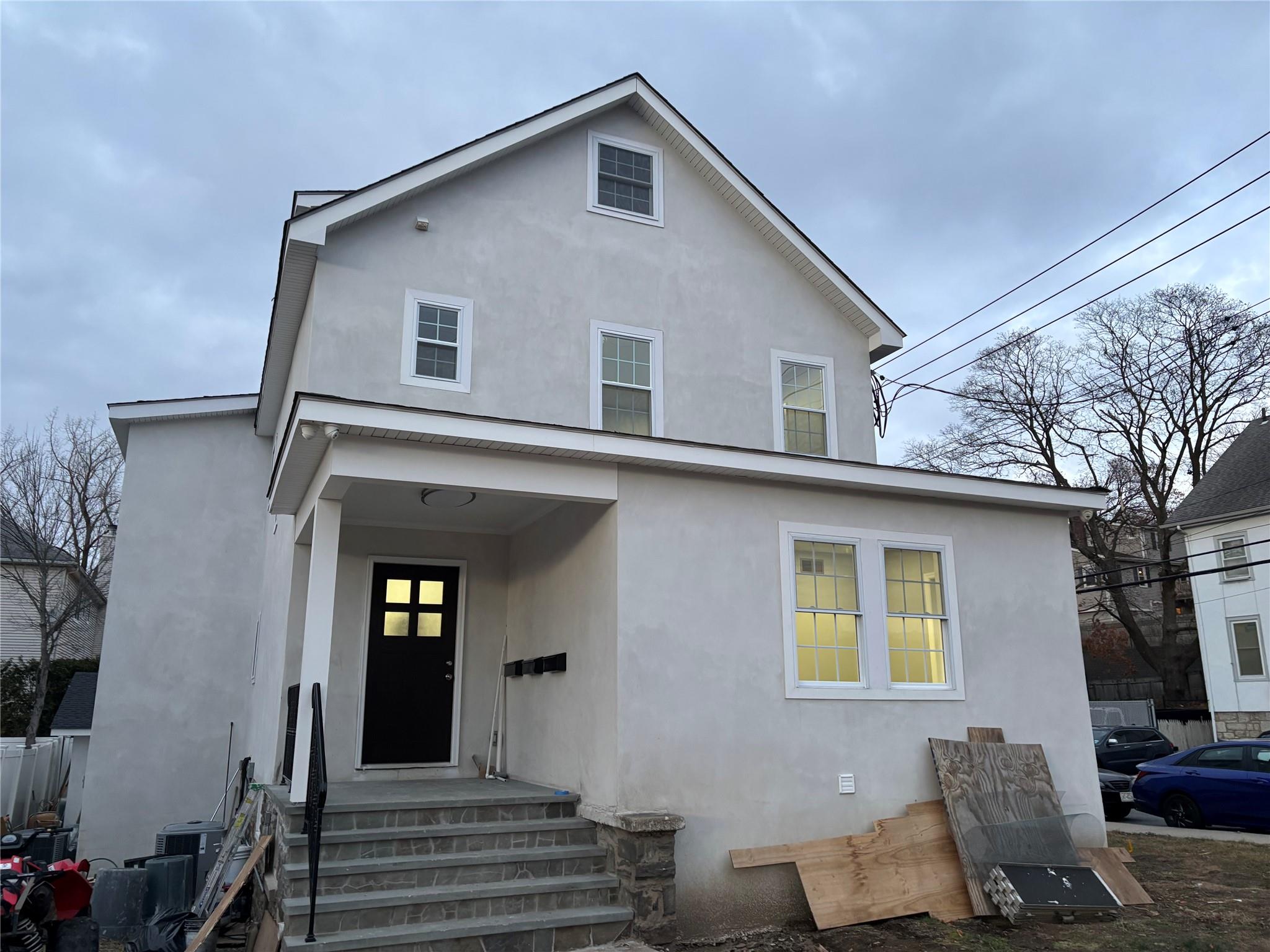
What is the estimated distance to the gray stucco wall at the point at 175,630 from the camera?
1209 cm

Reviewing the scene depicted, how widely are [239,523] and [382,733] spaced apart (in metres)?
5.48

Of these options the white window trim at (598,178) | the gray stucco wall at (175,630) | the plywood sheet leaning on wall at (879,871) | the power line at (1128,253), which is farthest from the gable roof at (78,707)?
the power line at (1128,253)

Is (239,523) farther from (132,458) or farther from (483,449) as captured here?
(483,449)

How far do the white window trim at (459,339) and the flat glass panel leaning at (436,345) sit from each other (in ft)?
0.11

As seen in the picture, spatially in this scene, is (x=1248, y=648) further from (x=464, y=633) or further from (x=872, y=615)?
(x=464, y=633)

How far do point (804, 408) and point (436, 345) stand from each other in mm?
4605

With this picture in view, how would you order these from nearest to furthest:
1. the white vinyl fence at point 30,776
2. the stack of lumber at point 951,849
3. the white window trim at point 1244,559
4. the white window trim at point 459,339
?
the stack of lumber at point 951,849
the white window trim at point 459,339
the white vinyl fence at point 30,776
the white window trim at point 1244,559

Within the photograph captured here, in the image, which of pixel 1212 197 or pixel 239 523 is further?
pixel 239 523

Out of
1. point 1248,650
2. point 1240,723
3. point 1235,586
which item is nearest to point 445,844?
point 1240,723

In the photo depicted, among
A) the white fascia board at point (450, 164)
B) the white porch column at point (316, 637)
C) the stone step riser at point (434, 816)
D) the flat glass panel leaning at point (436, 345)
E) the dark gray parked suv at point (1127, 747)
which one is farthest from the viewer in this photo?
the dark gray parked suv at point (1127, 747)

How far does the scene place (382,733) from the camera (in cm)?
914

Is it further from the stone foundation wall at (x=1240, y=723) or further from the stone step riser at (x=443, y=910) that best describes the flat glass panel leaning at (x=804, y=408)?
the stone foundation wall at (x=1240, y=723)

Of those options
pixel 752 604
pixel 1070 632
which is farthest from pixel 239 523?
pixel 1070 632

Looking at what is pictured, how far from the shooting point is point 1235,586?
2348cm
